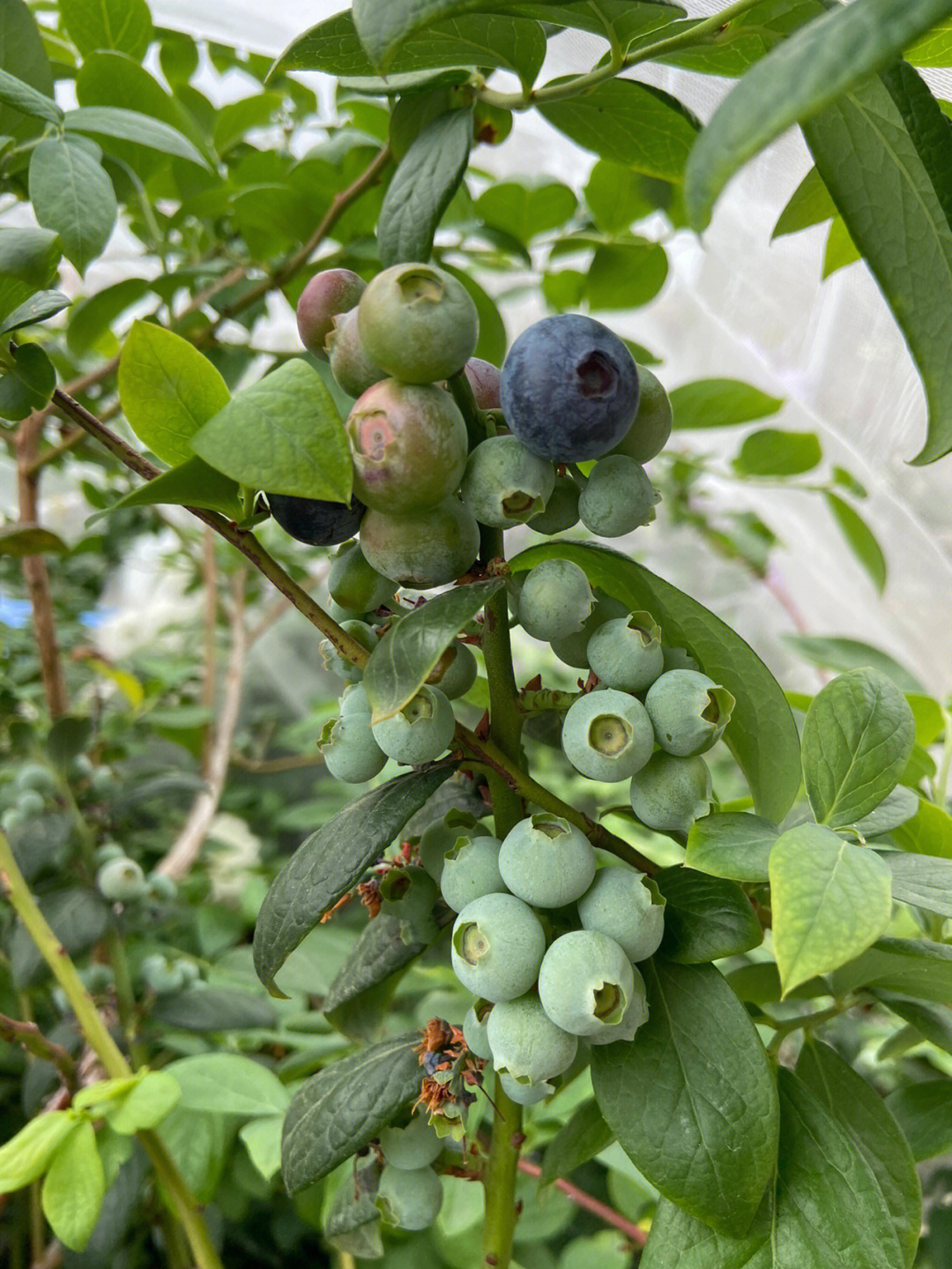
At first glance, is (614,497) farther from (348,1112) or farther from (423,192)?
(348,1112)

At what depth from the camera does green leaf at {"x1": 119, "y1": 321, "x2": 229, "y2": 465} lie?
305 millimetres

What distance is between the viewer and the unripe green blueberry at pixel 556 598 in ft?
1.06

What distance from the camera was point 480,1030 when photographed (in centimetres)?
35

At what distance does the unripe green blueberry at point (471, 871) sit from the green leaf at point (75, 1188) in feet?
0.95

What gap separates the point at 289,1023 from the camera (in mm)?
778

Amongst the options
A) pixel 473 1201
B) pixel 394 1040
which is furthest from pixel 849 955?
pixel 473 1201

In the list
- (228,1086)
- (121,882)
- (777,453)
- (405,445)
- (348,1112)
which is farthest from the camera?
(777,453)

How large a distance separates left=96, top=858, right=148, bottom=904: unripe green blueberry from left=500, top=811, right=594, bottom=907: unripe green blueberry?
0.53 m

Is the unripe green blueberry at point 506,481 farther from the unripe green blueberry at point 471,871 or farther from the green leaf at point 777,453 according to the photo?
the green leaf at point 777,453

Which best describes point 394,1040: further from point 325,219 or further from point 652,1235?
point 325,219

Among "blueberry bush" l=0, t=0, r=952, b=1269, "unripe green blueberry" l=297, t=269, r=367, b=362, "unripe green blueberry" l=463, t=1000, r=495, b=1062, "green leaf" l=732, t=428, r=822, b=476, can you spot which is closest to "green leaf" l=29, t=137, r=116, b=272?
"blueberry bush" l=0, t=0, r=952, b=1269

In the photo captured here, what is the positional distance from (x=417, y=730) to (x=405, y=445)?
96 mm

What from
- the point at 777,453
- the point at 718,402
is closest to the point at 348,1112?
the point at 718,402

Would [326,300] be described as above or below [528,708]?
above
